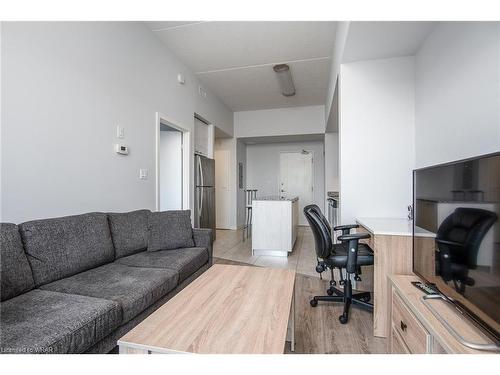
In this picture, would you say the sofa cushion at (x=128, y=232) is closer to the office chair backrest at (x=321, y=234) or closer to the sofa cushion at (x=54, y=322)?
the sofa cushion at (x=54, y=322)

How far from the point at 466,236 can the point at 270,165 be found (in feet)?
19.1

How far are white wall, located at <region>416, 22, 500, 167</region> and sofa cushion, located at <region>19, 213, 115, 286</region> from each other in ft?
8.42

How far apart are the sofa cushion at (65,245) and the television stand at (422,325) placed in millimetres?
1966

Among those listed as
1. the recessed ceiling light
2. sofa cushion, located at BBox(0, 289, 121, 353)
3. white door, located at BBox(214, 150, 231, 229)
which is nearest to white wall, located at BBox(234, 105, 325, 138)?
white door, located at BBox(214, 150, 231, 229)

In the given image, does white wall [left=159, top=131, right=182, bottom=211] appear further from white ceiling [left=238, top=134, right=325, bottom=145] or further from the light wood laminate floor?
white ceiling [left=238, top=134, right=325, bottom=145]

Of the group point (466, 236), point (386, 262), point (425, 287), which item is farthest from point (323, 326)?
point (466, 236)

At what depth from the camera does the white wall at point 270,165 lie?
20.8 ft

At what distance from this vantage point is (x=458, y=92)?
1593mm

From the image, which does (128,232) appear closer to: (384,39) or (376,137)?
(376,137)

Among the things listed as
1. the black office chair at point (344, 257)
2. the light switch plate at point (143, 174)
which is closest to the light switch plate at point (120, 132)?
the light switch plate at point (143, 174)

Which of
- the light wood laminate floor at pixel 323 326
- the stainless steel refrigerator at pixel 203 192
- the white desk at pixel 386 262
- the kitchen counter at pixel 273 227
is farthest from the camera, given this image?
the stainless steel refrigerator at pixel 203 192

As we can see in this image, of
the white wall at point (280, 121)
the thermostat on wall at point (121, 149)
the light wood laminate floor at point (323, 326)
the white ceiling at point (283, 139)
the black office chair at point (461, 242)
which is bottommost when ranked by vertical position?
the light wood laminate floor at point (323, 326)

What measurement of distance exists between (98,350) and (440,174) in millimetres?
1848

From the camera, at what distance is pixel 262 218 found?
3.71m
